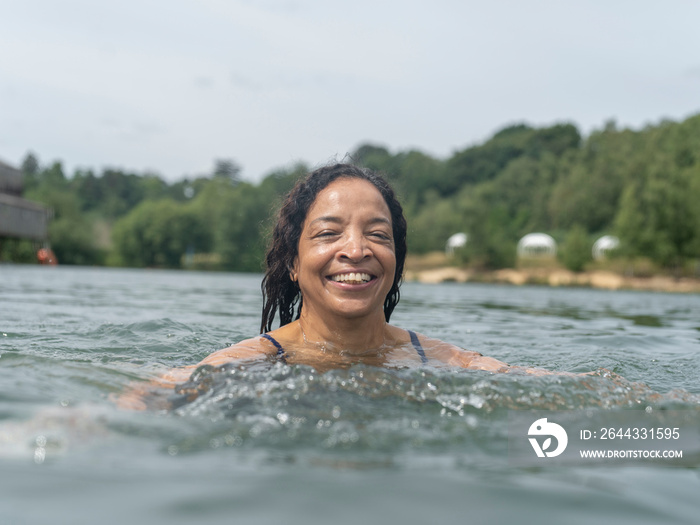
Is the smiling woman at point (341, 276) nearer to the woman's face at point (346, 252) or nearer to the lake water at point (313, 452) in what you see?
the woman's face at point (346, 252)

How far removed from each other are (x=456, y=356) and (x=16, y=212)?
123ft

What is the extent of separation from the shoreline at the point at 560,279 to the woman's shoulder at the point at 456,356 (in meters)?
43.5

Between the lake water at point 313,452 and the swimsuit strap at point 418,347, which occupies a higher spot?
the swimsuit strap at point 418,347

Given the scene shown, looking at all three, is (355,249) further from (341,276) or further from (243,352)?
(243,352)

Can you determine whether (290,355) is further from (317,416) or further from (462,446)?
(462,446)

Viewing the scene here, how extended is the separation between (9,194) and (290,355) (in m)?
38.9

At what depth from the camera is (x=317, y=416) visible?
2.85 metres

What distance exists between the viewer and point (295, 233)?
4414 mm

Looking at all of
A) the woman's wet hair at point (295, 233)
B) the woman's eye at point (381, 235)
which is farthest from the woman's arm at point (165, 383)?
the woman's eye at point (381, 235)

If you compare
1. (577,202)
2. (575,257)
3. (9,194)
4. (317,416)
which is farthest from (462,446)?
(577,202)

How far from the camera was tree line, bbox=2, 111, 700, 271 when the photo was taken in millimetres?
54500

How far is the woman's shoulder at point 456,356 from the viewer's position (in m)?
4.29

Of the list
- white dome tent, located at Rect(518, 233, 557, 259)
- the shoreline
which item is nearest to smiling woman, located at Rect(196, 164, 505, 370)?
the shoreline

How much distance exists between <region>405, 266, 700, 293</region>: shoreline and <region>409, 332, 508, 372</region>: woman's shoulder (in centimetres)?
4350
